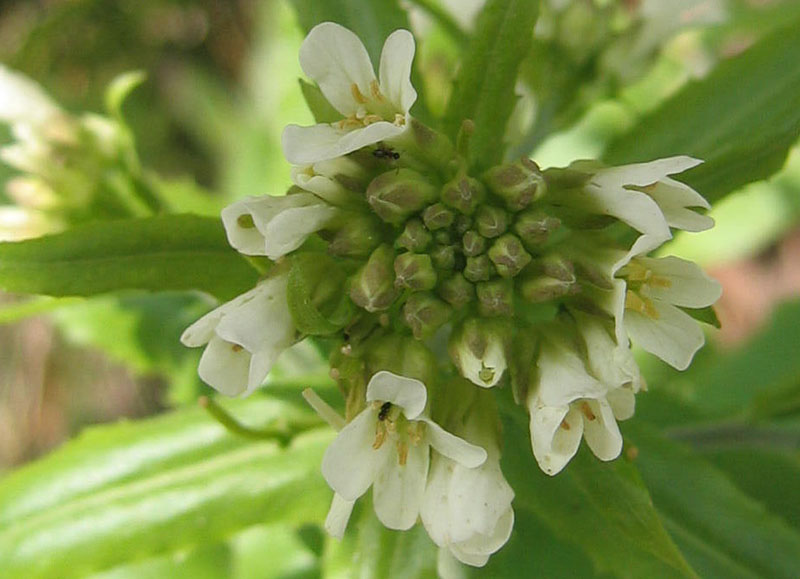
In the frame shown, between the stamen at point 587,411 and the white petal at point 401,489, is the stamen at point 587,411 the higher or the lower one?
the higher one

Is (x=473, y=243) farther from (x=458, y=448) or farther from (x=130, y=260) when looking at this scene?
(x=130, y=260)

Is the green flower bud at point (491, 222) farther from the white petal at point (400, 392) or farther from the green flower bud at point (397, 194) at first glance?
the white petal at point (400, 392)

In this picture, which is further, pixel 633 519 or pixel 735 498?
pixel 735 498

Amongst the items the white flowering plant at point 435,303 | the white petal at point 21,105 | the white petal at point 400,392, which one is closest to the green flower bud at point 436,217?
the white flowering plant at point 435,303

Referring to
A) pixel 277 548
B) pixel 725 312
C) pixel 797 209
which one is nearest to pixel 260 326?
pixel 277 548

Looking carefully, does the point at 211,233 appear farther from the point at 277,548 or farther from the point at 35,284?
the point at 277,548

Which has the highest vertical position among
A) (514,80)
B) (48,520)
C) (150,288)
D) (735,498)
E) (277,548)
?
(514,80)

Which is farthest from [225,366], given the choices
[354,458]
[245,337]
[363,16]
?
[363,16]

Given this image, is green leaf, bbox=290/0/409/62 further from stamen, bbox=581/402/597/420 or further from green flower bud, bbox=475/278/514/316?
stamen, bbox=581/402/597/420
